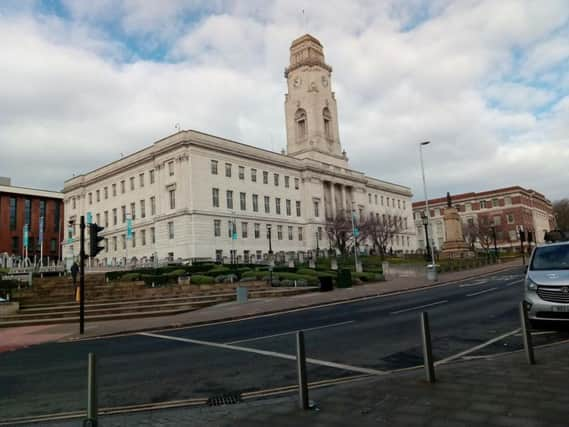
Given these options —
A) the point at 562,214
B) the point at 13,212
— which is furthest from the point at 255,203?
the point at 562,214

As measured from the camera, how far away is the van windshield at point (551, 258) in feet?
34.4

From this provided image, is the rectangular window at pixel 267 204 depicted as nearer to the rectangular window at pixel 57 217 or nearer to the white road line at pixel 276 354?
the rectangular window at pixel 57 217

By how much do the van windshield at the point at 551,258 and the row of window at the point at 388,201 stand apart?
256ft

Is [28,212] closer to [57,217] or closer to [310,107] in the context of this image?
[57,217]

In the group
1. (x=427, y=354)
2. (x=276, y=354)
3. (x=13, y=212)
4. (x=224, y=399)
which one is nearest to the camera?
(x=427, y=354)

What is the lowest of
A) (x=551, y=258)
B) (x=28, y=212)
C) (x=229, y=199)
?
(x=551, y=258)

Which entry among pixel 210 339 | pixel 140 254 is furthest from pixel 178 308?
pixel 140 254

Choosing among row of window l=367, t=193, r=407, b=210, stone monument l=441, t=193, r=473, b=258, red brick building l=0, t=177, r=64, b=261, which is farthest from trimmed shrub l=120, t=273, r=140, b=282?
row of window l=367, t=193, r=407, b=210

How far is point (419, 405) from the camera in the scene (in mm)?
5148

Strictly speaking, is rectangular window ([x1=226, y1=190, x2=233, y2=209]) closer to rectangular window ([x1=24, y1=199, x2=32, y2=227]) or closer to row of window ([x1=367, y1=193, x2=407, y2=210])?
row of window ([x1=367, y1=193, x2=407, y2=210])

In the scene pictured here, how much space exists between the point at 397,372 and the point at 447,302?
39.0ft

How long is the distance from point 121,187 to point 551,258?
218 feet

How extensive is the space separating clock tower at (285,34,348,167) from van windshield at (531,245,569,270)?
70013 mm

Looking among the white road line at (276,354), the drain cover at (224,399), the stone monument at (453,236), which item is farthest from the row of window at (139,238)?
the drain cover at (224,399)
